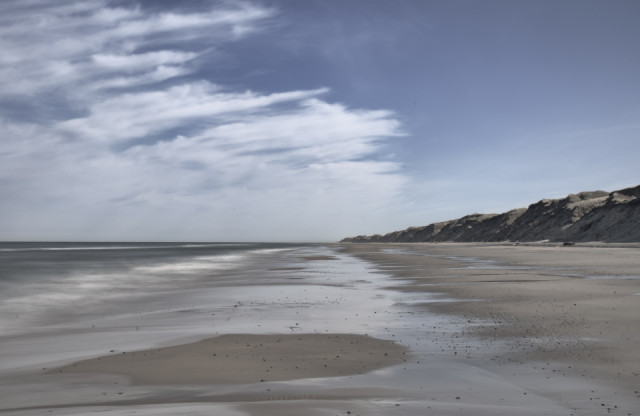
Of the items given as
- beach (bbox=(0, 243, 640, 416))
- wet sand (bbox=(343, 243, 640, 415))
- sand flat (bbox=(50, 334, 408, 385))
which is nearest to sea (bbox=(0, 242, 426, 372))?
beach (bbox=(0, 243, 640, 416))

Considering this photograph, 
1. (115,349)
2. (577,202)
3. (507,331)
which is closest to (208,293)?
(115,349)

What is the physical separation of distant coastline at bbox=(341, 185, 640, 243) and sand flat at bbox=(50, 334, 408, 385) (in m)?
69.2

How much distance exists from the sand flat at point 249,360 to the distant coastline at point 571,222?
6917 cm

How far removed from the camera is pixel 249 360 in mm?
8461

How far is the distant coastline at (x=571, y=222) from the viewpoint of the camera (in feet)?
240

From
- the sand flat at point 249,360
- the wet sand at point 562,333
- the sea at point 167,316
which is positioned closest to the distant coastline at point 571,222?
the wet sand at point 562,333

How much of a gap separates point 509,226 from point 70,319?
13226cm

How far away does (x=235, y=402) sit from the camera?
243 inches

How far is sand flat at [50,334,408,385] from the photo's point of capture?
7535 millimetres

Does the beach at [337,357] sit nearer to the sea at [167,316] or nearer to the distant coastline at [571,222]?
the sea at [167,316]

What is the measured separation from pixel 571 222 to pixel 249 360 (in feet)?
337

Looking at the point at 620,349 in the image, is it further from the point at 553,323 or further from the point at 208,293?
the point at 208,293

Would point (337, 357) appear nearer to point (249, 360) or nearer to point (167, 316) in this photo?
point (249, 360)

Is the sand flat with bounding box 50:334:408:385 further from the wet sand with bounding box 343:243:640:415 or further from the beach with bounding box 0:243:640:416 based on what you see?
the wet sand with bounding box 343:243:640:415
